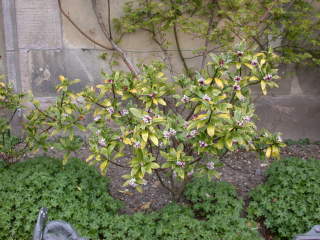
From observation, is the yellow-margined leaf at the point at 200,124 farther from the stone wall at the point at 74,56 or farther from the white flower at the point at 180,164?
the stone wall at the point at 74,56

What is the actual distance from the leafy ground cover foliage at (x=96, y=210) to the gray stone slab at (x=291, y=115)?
179 centimetres

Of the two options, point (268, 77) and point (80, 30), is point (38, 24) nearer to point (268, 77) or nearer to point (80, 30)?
point (80, 30)

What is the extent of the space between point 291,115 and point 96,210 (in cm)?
289

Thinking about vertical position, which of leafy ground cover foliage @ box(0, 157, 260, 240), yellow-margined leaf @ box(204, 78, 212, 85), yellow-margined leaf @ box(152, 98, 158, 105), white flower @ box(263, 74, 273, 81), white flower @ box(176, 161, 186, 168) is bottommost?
leafy ground cover foliage @ box(0, 157, 260, 240)

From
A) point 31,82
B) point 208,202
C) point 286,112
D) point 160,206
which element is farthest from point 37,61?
point 286,112

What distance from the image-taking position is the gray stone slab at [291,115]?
4562 millimetres

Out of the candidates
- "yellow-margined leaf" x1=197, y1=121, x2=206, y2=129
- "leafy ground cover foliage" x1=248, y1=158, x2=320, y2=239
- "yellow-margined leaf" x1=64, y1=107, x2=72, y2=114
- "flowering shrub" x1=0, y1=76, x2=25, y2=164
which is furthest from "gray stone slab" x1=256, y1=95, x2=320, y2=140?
"flowering shrub" x1=0, y1=76, x2=25, y2=164

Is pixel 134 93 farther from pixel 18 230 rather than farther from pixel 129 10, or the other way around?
pixel 129 10

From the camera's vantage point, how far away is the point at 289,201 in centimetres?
280

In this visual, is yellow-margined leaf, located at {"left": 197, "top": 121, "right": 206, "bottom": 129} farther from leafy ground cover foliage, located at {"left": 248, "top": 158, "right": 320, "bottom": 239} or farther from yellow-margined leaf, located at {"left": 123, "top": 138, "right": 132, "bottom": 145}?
leafy ground cover foliage, located at {"left": 248, "top": 158, "right": 320, "bottom": 239}

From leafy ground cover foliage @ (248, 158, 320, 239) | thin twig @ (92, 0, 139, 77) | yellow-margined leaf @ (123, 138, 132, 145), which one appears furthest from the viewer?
thin twig @ (92, 0, 139, 77)

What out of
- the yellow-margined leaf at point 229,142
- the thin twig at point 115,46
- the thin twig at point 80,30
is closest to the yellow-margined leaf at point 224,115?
the yellow-margined leaf at point 229,142

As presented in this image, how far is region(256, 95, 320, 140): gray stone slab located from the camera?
4.56 meters

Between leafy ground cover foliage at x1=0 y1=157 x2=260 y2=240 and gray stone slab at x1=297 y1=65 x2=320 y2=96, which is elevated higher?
gray stone slab at x1=297 y1=65 x2=320 y2=96
